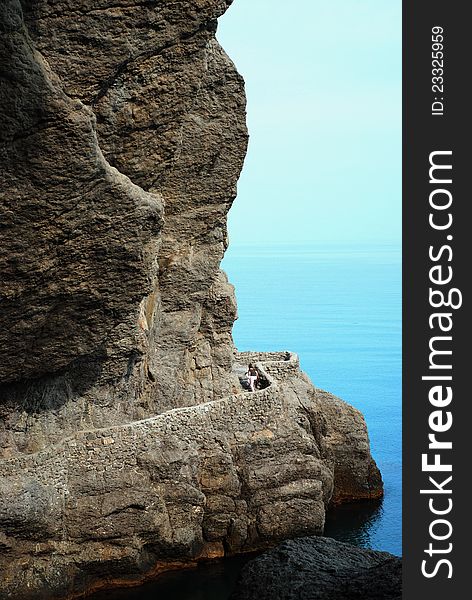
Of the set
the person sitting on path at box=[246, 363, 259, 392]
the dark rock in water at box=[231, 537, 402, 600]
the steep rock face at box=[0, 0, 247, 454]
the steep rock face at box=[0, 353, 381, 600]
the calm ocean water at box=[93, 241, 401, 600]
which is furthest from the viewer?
the person sitting on path at box=[246, 363, 259, 392]

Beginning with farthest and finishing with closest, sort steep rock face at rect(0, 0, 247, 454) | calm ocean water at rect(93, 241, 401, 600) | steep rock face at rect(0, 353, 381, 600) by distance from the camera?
calm ocean water at rect(93, 241, 401, 600)
steep rock face at rect(0, 353, 381, 600)
steep rock face at rect(0, 0, 247, 454)

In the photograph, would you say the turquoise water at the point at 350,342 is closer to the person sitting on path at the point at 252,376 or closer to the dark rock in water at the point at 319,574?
the person sitting on path at the point at 252,376

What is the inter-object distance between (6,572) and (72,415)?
450 cm

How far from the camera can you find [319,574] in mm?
14969

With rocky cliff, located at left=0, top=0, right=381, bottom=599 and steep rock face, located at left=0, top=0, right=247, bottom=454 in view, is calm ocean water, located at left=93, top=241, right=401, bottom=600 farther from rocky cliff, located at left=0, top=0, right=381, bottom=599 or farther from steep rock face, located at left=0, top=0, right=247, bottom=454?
→ steep rock face, located at left=0, top=0, right=247, bottom=454

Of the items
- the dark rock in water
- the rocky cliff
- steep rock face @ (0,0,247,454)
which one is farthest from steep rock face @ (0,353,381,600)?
the dark rock in water

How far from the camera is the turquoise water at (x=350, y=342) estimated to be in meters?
31.1

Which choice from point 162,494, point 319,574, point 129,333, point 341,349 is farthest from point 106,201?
point 341,349

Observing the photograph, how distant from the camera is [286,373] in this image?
3188 centimetres

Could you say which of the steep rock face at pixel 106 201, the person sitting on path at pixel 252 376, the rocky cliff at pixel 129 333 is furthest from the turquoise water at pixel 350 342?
the steep rock face at pixel 106 201

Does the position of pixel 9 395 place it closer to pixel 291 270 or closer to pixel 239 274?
pixel 239 274

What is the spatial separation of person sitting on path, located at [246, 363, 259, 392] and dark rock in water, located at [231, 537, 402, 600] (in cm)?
1334

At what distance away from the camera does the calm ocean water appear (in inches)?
1011

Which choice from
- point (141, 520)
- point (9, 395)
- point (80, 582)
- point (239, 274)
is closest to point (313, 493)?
point (141, 520)
